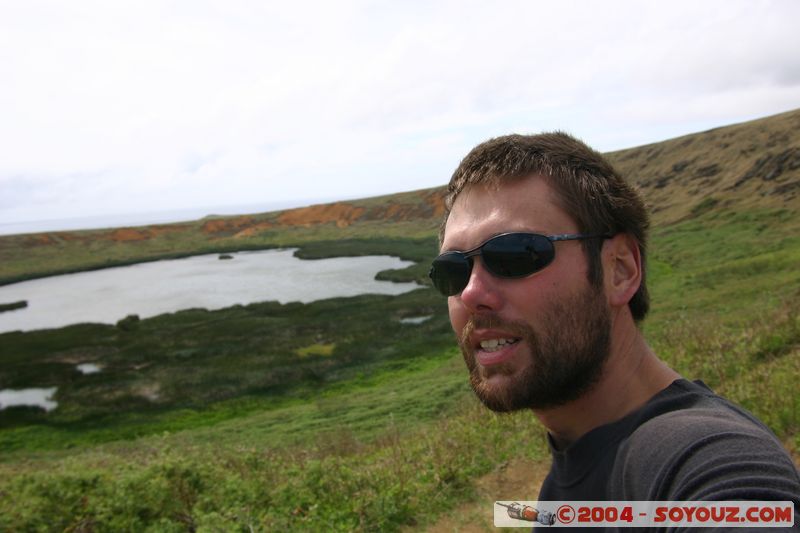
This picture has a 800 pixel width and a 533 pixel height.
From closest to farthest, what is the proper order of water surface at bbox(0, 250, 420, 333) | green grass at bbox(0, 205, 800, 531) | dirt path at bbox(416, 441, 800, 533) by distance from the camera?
1. dirt path at bbox(416, 441, 800, 533)
2. green grass at bbox(0, 205, 800, 531)
3. water surface at bbox(0, 250, 420, 333)

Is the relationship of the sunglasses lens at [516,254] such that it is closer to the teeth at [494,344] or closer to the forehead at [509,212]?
the forehead at [509,212]

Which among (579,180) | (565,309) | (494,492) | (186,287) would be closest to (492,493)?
(494,492)

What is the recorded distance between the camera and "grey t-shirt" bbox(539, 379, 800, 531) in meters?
1.37

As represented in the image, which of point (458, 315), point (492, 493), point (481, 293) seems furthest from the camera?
point (492, 493)

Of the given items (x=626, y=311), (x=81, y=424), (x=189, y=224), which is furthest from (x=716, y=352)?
(x=189, y=224)

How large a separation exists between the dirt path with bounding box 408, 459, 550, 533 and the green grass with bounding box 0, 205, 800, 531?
0.53 feet

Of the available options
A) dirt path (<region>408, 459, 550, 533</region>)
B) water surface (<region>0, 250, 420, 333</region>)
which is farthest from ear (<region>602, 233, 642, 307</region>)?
water surface (<region>0, 250, 420, 333</region>)

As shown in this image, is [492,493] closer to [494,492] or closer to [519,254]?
[494,492]

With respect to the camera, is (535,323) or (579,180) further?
(579,180)

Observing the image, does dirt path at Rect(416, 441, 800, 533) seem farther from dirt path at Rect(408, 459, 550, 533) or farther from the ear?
the ear

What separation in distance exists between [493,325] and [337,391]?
60.3ft

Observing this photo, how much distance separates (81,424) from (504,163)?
68.5 feet

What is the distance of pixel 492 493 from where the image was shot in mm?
6535

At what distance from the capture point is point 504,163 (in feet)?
6.97
